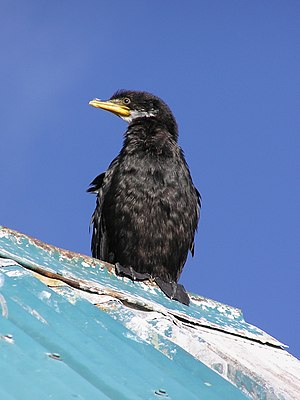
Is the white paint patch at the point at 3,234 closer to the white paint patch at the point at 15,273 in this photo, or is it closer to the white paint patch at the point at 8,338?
the white paint patch at the point at 15,273

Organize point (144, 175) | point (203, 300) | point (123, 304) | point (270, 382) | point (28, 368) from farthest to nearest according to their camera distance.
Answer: point (144, 175) < point (203, 300) < point (123, 304) < point (270, 382) < point (28, 368)

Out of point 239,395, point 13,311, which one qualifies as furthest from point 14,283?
point 239,395

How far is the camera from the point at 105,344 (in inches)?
105

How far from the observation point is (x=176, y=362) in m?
2.83

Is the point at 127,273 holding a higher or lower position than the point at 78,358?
higher

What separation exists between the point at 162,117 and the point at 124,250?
3.87ft

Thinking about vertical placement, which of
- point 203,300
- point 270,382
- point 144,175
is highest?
point 144,175

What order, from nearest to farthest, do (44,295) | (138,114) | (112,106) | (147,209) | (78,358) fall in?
(78,358)
(44,295)
(147,209)
(138,114)
(112,106)

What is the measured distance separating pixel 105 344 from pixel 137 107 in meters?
4.22

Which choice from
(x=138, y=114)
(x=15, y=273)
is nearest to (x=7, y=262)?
(x=15, y=273)

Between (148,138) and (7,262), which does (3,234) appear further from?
(148,138)

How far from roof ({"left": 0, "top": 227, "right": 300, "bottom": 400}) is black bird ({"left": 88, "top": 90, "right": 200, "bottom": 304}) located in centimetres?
173

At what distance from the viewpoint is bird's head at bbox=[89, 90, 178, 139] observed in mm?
6461

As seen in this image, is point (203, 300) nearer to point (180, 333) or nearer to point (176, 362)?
point (180, 333)
